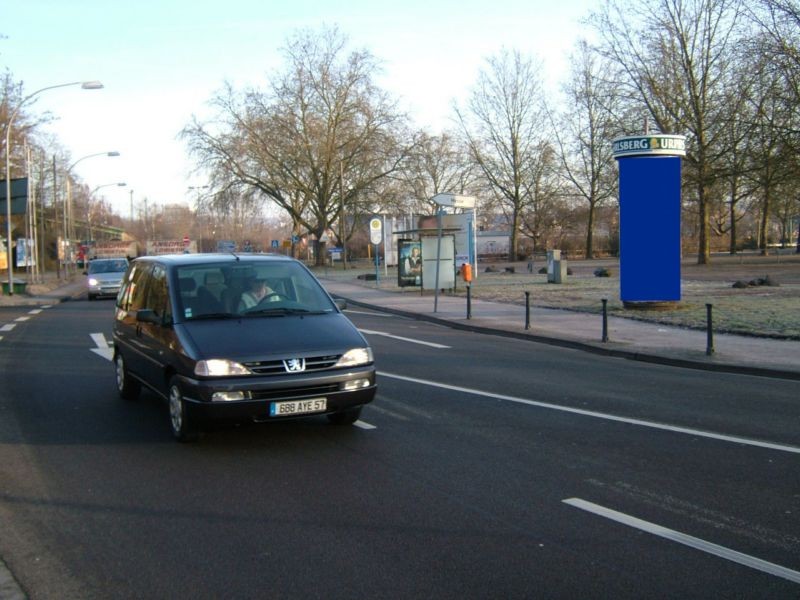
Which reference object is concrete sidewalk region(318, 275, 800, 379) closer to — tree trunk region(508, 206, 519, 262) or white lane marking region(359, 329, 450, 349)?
white lane marking region(359, 329, 450, 349)

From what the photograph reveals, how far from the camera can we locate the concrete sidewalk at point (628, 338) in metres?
11.8

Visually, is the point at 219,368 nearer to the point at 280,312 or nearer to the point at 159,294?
the point at 280,312

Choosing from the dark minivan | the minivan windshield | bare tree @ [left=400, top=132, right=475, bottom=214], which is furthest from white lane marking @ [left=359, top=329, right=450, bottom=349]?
bare tree @ [left=400, top=132, right=475, bottom=214]

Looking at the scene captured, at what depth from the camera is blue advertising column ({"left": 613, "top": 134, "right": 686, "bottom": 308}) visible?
62.8ft

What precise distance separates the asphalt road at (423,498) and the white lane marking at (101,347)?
13.1ft

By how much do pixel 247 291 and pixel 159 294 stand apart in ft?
3.26

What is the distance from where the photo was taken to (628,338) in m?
15.0

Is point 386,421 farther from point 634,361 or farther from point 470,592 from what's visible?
point 634,361

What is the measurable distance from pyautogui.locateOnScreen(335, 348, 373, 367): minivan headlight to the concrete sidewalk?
6.69m

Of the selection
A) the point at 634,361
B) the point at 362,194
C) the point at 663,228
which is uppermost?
the point at 362,194

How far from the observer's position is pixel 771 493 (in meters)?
5.43

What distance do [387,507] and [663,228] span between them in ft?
52.1

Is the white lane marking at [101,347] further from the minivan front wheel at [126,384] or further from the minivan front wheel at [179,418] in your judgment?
the minivan front wheel at [179,418]

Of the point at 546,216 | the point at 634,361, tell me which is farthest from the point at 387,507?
the point at 546,216
